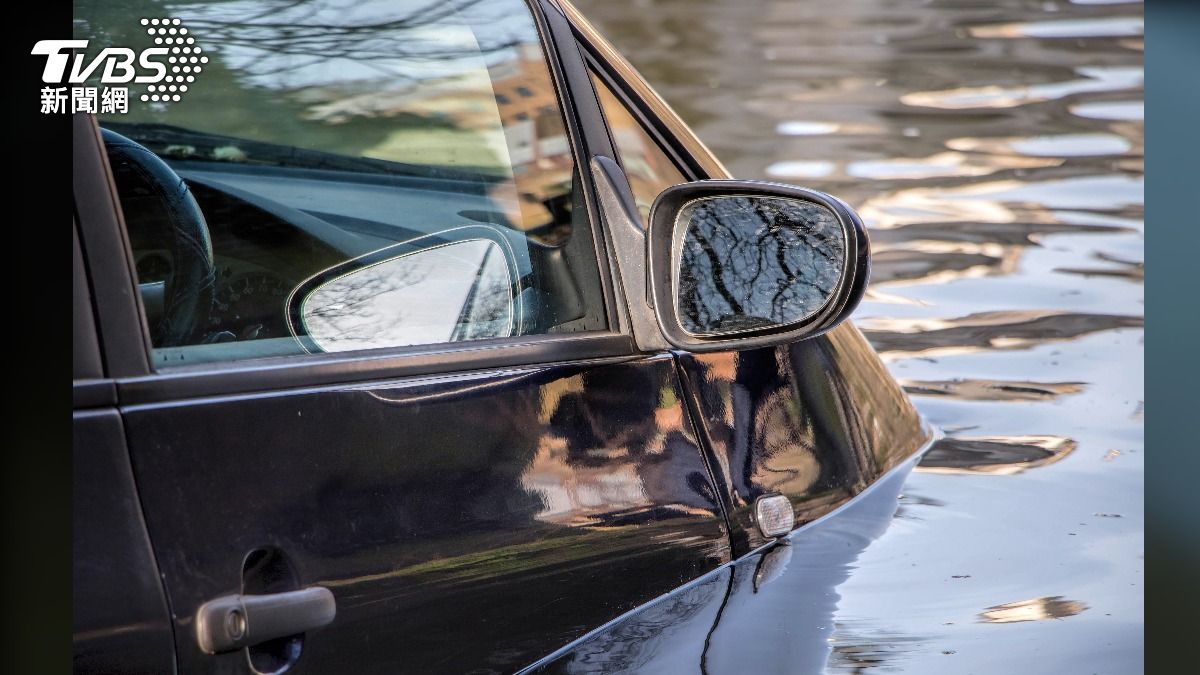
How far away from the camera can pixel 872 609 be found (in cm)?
194

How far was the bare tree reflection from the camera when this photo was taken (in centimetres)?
191

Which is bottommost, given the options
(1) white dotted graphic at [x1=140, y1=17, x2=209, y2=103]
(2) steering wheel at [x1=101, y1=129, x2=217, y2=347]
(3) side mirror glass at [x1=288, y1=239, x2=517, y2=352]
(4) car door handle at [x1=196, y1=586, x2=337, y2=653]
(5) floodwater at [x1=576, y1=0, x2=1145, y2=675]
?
(5) floodwater at [x1=576, y1=0, x2=1145, y2=675]

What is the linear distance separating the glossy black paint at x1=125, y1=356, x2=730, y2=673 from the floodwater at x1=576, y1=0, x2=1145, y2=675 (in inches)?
12.8

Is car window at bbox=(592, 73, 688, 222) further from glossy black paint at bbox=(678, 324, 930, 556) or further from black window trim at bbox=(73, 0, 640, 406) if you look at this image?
glossy black paint at bbox=(678, 324, 930, 556)

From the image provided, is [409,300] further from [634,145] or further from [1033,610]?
[1033,610]

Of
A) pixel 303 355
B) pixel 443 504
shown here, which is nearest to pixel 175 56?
pixel 303 355

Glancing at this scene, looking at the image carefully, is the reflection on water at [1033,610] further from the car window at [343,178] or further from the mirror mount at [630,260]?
the car window at [343,178]

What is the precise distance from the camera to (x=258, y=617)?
1396 mm

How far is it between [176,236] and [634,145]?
105 centimetres

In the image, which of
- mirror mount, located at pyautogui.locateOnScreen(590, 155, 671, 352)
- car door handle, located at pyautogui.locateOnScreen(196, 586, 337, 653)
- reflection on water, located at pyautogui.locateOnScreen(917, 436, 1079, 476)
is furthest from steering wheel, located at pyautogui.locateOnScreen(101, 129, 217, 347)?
reflection on water, located at pyautogui.locateOnScreen(917, 436, 1079, 476)

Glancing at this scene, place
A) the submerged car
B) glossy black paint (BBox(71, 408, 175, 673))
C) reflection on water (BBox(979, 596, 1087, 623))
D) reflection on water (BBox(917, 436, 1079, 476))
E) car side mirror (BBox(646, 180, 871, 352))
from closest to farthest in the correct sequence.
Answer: glossy black paint (BBox(71, 408, 175, 673)), the submerged car, car side mirror (BBox(646, 180, 871, 352)), reflection on water (BBox(979, 596, 1087, 623)), reflection on water (BBox(917, 436, 1079, 476))

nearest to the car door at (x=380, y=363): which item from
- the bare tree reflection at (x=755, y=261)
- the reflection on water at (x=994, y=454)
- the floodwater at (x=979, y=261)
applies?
the bare tree reflection at (x=755, y=261)

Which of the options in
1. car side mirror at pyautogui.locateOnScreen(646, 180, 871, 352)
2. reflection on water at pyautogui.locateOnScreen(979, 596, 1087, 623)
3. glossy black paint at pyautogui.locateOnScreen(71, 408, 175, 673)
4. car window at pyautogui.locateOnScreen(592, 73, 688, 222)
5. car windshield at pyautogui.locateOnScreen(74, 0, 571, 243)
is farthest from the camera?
car window at pyautogui.locateOnScreen(592, 73, 688, 222)

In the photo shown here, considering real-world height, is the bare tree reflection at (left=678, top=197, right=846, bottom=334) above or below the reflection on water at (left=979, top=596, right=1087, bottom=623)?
above
